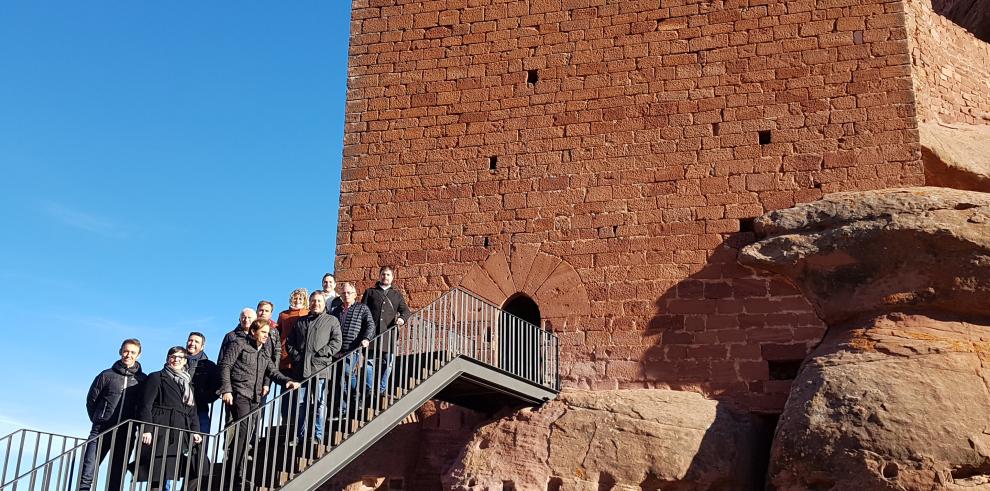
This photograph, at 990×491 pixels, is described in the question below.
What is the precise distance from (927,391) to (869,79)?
400 cm

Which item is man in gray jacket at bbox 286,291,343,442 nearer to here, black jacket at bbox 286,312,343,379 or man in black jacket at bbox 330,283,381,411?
black jacket at bbox 286,312,343,379

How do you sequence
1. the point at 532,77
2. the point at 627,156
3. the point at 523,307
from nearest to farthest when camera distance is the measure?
the point at 627,156, the point at 523,307, the point at 532,77

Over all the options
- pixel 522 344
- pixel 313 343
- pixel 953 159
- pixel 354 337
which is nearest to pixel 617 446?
pixel 522 344

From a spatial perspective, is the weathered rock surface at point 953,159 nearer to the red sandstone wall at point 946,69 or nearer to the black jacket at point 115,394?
the red sandstone wall at point 946,69

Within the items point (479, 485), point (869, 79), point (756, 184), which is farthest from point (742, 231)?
point (479, 485)

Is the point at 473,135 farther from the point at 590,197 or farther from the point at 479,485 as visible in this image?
the point at 479,485

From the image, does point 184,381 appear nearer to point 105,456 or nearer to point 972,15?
point 105,456

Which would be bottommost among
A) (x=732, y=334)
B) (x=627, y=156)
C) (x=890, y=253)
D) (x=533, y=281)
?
(x=732, y=334)

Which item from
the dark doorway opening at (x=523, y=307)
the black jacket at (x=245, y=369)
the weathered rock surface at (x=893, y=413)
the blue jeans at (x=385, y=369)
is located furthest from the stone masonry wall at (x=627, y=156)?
the black jacket at (x=245, y=369)

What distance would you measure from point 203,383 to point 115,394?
2.49 ft

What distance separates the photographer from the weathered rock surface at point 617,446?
9.72 meters

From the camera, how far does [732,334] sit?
428 inches

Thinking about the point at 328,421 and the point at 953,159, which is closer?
the point at 328,421

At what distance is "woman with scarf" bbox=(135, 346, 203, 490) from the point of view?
302 inches
